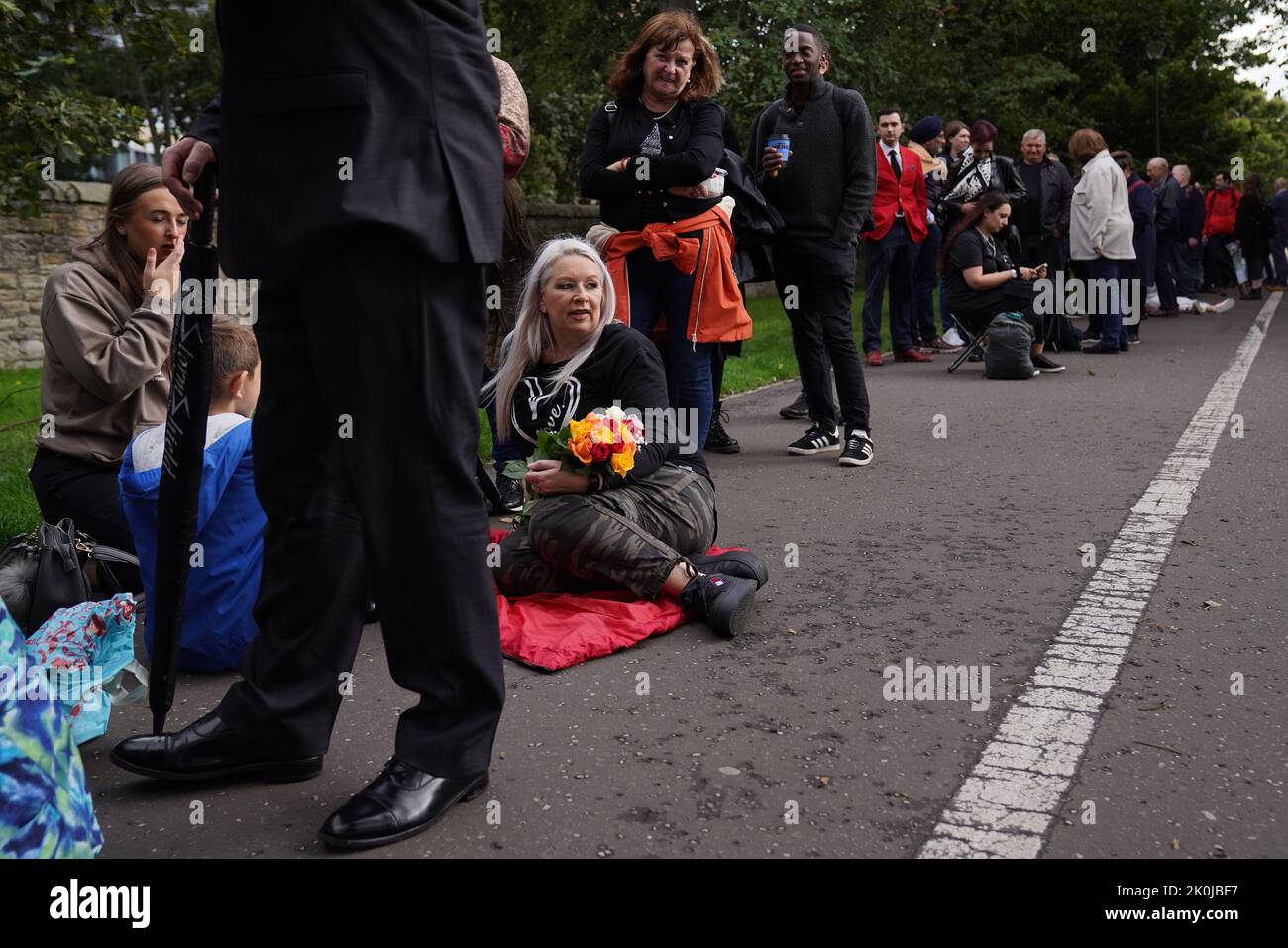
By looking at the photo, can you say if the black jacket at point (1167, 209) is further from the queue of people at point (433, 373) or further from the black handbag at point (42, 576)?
the black handbag at point (42, 576)

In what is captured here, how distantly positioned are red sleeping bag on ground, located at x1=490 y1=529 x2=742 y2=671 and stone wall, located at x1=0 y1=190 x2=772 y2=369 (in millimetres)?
11979

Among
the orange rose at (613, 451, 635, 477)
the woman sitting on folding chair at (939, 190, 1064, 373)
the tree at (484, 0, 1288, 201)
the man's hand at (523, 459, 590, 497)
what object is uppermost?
the tree at (484, 0, 1288, 201)

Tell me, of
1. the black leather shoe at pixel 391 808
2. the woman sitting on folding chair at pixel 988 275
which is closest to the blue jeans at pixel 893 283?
the woman sitting on folding chair at pixel 988 275

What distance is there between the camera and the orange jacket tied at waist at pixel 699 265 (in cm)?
675

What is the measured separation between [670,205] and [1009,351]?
Result: 5.42m

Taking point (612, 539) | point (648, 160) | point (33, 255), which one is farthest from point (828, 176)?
point (33, 255)

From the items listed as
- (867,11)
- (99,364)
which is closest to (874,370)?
(99,364)

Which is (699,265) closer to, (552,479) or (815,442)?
(815,442)

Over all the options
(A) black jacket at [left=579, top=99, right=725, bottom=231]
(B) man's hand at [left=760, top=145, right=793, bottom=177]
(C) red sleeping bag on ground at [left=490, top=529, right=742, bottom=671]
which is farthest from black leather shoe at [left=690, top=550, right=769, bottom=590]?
(B) man's hand at [left=760, top=145, right=793, bottom=177]

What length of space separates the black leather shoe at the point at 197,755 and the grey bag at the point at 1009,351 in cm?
924

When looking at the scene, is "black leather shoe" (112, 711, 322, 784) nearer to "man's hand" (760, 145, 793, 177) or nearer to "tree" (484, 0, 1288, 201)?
→ "man's hand" (760, 145, 793, 177)

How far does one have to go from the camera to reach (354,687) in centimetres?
386

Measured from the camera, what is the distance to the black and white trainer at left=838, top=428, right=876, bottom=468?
730 cm

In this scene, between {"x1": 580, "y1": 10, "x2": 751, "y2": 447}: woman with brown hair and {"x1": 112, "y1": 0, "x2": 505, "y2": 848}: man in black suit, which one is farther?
{"x1": 580, "y1": 10, "x2": 751, "y2": 447}: woman with brown hair
